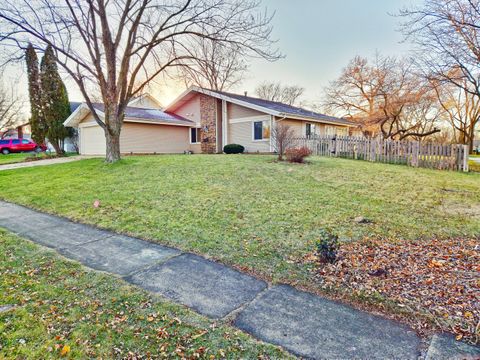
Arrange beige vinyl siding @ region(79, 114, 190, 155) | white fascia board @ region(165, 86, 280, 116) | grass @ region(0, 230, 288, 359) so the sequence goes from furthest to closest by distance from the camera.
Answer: beige vinyl siding @ region(79, 114, 190, 155) → white fascia board @ region(165, 86, 280, 116) → grass @ region(0, 230, 288, 359)

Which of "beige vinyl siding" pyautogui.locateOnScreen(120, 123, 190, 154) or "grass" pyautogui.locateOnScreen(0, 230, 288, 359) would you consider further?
"beige vinyl siding" pyautogui.locateOnScreen(120, 123, 190, 154)

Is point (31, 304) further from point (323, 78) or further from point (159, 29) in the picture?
point (323, 78)

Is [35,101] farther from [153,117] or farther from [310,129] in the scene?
[310,129]

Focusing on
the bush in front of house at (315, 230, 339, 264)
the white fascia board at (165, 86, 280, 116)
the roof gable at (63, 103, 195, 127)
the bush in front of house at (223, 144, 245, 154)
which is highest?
the white fascia board at (165, 86, 280, 116)

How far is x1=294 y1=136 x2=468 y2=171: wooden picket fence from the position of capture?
13.3 meters

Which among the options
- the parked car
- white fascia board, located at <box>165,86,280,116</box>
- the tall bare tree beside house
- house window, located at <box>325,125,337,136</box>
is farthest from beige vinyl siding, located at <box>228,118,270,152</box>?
the parked car

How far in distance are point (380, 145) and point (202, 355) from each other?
600 inches

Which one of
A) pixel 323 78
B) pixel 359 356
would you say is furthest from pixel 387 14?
pixel 323 78

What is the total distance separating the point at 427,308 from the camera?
2883 millimetres

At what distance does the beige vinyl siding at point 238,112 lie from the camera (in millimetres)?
19312

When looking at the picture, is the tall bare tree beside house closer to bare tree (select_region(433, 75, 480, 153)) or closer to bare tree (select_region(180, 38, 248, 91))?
bare tree (select_region(180, 38, 248, 91))

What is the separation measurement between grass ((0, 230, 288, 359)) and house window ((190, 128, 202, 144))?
65.1 ft

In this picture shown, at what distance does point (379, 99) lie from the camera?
93.7ft

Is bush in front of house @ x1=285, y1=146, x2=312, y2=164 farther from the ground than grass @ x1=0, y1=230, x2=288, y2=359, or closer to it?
farther from the ground
